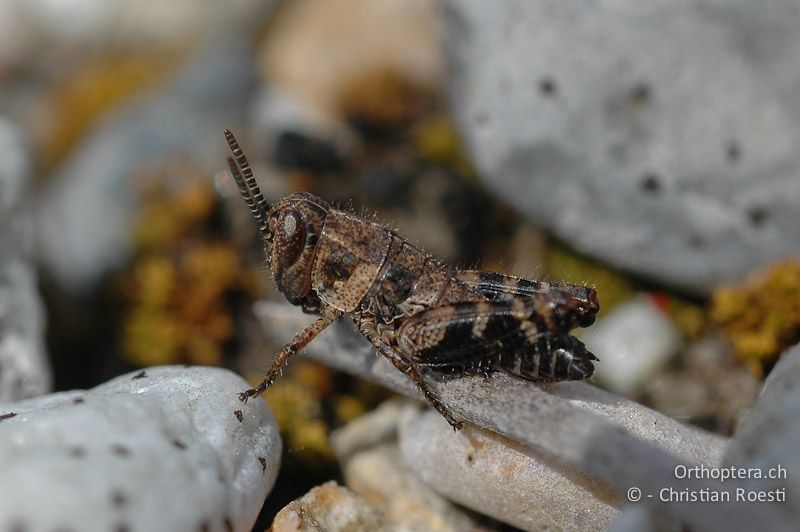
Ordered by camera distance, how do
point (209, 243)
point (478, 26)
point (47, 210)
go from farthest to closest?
point (47, 210) → point (209, 243) → point (478, 26)

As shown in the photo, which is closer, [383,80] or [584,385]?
[584,385]

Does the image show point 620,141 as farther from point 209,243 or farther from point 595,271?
point 209,243

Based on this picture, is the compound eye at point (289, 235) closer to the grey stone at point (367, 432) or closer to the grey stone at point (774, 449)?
the grey stone at point (367, 432)

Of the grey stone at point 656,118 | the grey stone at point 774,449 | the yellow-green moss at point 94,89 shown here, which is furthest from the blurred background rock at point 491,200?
the grey stone at point 774,449

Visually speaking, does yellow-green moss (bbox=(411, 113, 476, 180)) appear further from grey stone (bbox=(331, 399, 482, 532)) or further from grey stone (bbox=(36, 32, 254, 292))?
grey stone (bbox=(331, 399, 482, 532))

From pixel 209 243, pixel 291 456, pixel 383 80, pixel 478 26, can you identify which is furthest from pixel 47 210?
pixel 478 26

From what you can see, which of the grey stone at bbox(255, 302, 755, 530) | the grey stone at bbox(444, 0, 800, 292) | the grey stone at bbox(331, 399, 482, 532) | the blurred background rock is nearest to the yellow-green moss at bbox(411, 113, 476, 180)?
the blurred background rock
